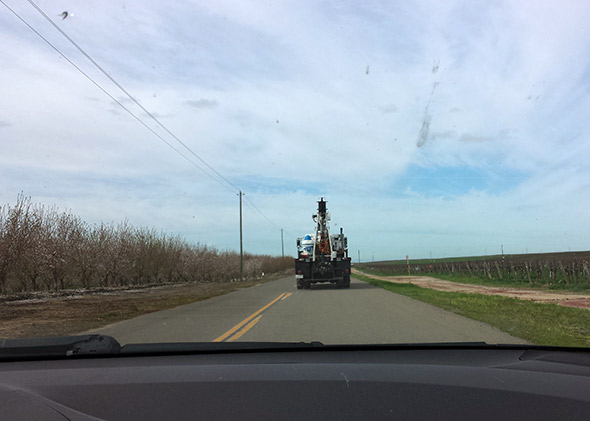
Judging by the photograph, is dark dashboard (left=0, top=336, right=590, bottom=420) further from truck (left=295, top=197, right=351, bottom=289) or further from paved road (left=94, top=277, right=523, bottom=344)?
truck (left=295, top=197, right=351, bottom=289)

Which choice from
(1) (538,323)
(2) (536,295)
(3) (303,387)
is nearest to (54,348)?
(3) (303,387)

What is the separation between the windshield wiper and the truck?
873 inches

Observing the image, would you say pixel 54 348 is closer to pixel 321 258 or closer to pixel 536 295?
pixel 321 258

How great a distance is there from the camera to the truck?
25.6 metres

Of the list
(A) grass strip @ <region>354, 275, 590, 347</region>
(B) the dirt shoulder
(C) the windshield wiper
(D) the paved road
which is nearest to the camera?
(C) the windshield wiper

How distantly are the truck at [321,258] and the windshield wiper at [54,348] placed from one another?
22.2 metres

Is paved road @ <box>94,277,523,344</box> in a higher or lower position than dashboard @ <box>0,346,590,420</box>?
lower

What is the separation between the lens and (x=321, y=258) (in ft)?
84.5

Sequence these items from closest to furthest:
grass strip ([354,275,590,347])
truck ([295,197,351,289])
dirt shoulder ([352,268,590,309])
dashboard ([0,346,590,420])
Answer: dashboard ([0,346,590,420]), grass strip ([354,275,590,347]), dirt shoulder ([352,268,590,309]), truck ([295,197,351,289])

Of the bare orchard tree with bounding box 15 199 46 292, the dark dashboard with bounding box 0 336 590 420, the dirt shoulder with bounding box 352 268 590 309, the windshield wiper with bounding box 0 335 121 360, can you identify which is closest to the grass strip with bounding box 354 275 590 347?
the dark dashboard with bounding box 0 336 590 420

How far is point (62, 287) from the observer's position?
2952 centimetres

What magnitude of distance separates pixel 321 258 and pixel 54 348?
2277 cm

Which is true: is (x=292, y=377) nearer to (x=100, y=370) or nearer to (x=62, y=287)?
(x=100, y=370)

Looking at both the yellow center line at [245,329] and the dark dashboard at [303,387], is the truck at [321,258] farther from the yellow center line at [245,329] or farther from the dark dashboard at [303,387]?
the dark dashboard at [303,387]
